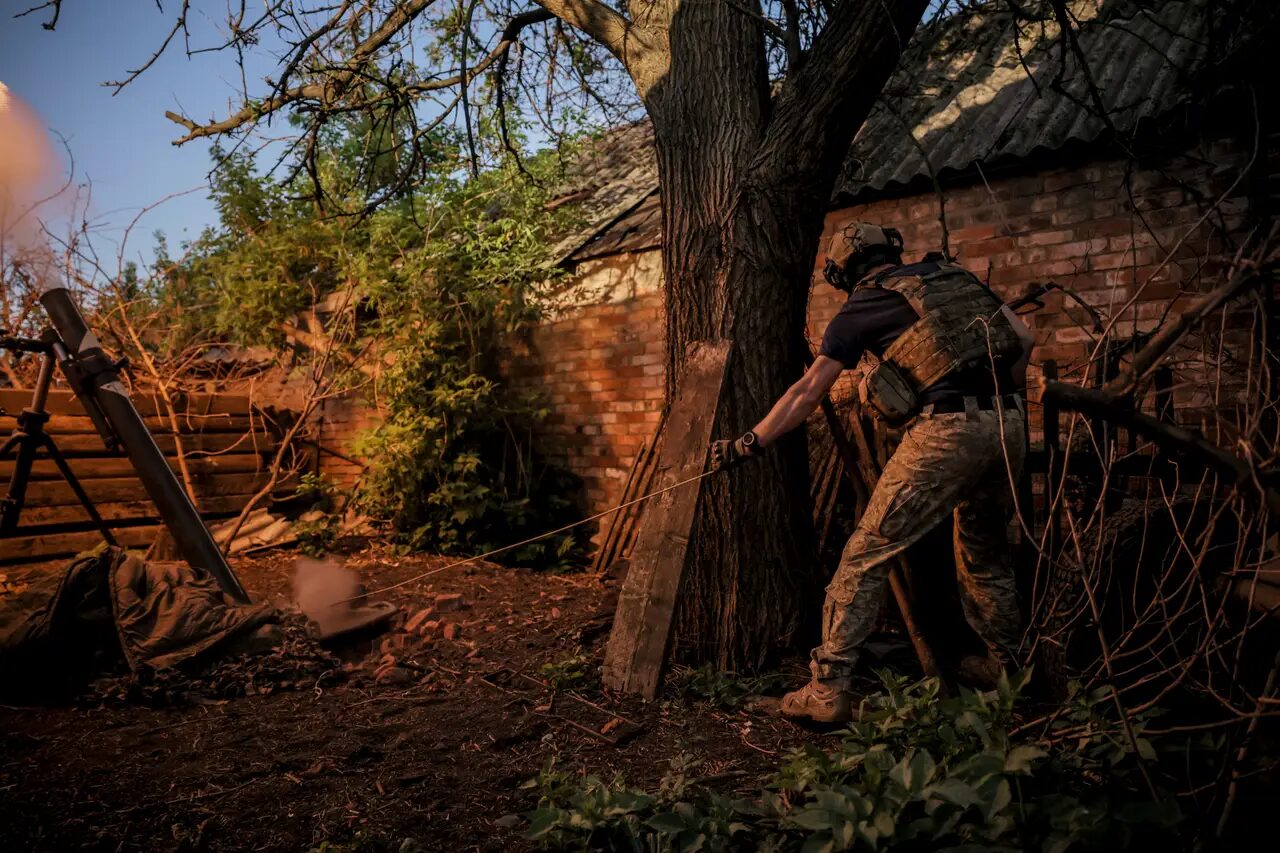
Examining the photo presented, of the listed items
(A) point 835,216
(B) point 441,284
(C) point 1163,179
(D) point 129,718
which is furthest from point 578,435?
(C) point 1163,179

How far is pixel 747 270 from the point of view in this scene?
339cm

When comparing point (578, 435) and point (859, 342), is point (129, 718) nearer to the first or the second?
point (859, 342)

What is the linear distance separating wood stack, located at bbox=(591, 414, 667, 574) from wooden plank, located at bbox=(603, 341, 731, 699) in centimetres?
247

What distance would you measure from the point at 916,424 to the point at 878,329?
40 centimetres

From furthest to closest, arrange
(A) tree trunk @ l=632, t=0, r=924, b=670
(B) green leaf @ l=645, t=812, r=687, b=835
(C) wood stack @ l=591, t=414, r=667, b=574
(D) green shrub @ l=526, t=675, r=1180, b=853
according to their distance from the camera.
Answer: (C) wood stack @ l=591, t=414, r=667, b=574 → (A) tree trunk @ l=632, t=0, r=924, b=670 → (B) green leaf @ l=645, t=812, r=687, b=835 → (D) green shrub @ l=526, t=675, r=1180, b=853

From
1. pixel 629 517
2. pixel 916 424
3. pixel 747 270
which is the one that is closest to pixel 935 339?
pixel 916 424

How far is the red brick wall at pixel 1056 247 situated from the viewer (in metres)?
4.04

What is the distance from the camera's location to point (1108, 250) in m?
4.34

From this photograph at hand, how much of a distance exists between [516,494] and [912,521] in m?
4.71

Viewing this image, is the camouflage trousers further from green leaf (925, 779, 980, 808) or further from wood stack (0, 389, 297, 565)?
wood stack (0, 389, 297, 565)

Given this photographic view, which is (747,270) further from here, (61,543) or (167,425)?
(167,425)

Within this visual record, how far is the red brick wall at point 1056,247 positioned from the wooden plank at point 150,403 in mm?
3959

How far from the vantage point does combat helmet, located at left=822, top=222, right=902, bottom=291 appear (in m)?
3.10

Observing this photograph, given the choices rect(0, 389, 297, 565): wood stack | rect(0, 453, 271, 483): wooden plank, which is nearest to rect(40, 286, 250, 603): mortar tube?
rect(0, 453, 271, 483): wooden plank
